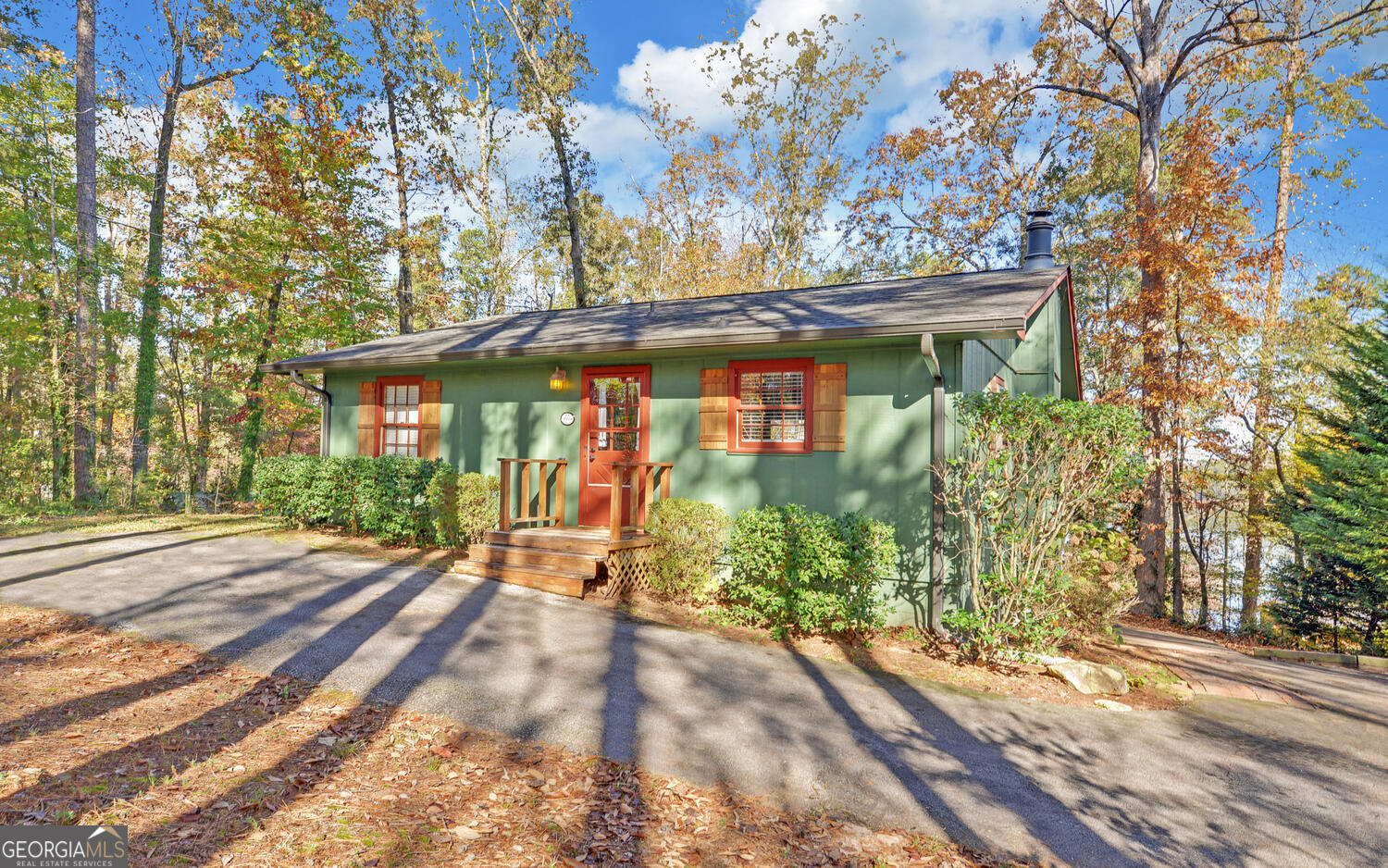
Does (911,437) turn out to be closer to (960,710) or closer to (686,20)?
(960,710)

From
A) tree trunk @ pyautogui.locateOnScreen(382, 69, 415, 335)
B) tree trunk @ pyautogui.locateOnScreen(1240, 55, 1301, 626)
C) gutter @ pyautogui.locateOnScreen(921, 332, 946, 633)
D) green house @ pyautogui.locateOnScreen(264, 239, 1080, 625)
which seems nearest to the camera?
gutter @ pyautogui.locateOnScreen(921, 332, 946, 633)

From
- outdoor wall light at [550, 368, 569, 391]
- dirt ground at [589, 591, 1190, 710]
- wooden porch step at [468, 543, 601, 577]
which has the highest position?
outdoor wall light at [550, 368, 569, 391]

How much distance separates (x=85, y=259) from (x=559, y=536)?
11.7 meters

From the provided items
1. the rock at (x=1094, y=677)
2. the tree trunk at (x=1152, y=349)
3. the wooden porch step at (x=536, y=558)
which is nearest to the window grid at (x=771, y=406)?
the wooden porch step at (x=536, y=558)

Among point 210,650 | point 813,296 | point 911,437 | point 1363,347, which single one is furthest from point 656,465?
point 1363,347

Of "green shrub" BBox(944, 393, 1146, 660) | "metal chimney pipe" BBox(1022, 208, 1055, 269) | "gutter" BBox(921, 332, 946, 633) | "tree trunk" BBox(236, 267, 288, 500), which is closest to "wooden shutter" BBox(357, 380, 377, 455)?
"tree trunk" BBox(236, 267, 288, 500)

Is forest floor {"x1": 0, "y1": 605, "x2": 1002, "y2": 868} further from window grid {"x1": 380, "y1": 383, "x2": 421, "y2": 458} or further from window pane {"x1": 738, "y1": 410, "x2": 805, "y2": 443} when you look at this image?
window grid {"x1": 380, "y1": 383, "x2": 421, "y2": 458}

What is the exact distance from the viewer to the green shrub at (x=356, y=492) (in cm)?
860

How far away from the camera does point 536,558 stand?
7105 mm

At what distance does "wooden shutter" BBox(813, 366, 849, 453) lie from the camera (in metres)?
6.64

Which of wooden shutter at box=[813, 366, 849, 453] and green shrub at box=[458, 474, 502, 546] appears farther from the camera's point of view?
green shrub at box=[458, 474, 502, 546]

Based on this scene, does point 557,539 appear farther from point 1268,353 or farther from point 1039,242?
point 1268,353

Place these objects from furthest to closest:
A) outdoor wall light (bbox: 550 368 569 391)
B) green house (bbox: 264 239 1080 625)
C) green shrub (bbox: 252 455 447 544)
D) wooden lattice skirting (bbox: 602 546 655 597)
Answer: green shrub (bbox: 252 455 447 544) → outdoor wall light (bbox: 550 368 569 391) → wooden lattice skirting (bbox: 602 546 655 597) → green house (bbox: 264 239 1080 625)

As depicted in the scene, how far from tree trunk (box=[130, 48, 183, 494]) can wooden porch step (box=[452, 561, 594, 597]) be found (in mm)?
10150
